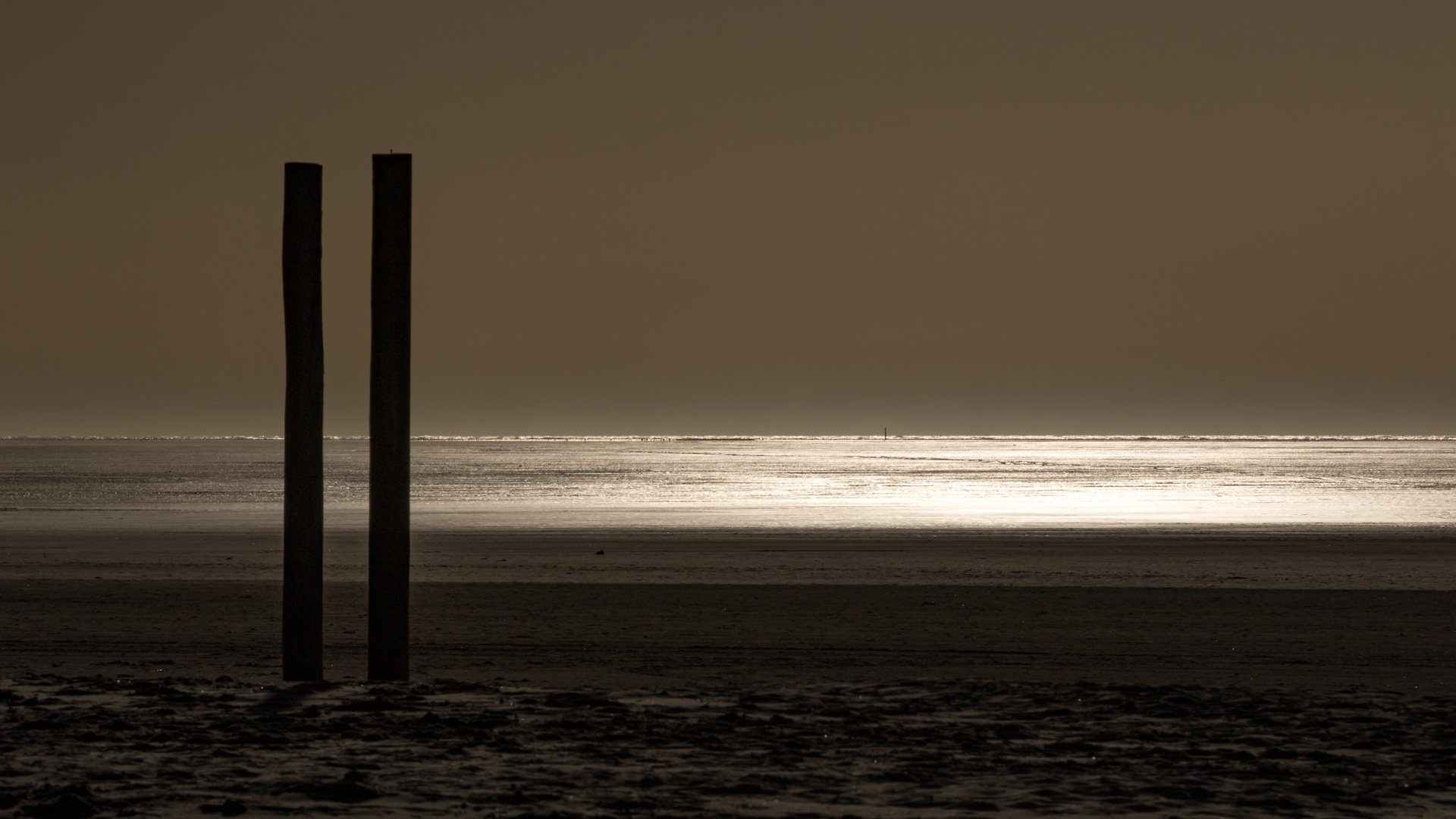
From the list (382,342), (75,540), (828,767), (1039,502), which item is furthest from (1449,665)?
(1039,502)

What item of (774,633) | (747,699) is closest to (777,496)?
(774,633)

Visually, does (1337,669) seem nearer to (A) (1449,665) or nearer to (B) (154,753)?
(A) (1449,665)

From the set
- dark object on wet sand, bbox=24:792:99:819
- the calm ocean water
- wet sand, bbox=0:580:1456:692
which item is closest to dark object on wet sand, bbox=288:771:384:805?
dark object on wet sand, bbox=24:792:99:819

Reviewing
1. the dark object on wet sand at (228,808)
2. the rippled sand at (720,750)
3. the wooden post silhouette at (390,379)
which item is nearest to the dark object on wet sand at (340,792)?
the rippled sand at (720,750)

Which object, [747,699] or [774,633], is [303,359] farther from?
[774,633]

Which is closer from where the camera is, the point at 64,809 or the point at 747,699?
the point at 64,809

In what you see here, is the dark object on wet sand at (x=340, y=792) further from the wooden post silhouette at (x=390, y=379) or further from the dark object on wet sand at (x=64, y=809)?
the wooden post silhouette at (x=390, y=379)

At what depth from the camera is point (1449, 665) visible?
1177 cm

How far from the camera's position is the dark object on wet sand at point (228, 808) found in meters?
6.18

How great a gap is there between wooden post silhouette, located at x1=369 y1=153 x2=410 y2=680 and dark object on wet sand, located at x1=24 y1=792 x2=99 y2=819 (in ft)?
10.8

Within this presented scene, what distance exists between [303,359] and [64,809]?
3.99 meters

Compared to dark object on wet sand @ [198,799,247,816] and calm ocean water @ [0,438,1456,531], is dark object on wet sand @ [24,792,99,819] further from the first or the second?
calm ocean water @ [0,438,1456,531]

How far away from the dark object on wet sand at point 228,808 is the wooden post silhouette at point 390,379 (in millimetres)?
3200

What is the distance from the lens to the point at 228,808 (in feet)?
20.4
